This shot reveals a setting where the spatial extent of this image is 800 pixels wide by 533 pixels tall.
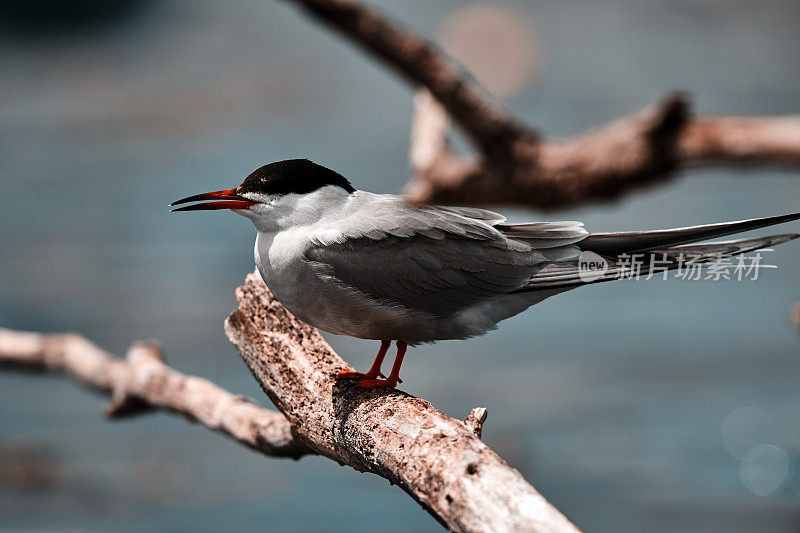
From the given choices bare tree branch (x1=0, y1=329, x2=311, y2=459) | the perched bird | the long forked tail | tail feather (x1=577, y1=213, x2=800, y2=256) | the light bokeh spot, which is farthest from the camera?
the light bokeh spot

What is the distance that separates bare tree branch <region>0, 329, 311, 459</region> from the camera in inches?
121

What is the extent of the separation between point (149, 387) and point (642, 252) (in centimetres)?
245

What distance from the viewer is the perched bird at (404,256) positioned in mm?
2311

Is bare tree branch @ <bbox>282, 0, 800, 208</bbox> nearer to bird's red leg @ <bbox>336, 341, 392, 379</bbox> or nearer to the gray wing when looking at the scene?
the gray wing

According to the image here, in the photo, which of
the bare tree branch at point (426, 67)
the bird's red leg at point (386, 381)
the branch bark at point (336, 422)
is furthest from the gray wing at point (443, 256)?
the bare tree branch at point (426, 67)

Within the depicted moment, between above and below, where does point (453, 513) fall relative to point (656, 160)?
below

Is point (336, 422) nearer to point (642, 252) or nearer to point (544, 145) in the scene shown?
point (642, 252)

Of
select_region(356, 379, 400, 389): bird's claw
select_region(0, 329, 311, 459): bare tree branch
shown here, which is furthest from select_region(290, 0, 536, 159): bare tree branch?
select_region(356, 379, 400, 389): bird's claw

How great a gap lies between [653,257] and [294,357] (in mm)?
1082

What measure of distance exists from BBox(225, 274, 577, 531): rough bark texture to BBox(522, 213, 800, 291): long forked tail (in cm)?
48

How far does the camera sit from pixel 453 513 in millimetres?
1854

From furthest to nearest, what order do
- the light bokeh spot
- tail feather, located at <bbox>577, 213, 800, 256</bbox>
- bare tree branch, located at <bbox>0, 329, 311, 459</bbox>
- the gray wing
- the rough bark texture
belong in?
1. the light bokeh spot
2. bare tree branch, located at <bbox>0, 329, 311, 459</bbox>
3. the gray wing
4. tail feather, located at <bbox>577, 213, 800, 256</bbox>
5. the rough bark texture

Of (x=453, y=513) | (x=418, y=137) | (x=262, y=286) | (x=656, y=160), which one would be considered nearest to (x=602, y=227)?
(x=418, y=137)

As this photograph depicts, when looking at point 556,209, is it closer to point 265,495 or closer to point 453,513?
point 453,513
